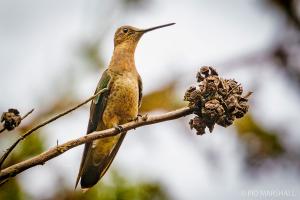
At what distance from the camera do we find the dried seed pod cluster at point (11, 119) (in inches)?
92.9

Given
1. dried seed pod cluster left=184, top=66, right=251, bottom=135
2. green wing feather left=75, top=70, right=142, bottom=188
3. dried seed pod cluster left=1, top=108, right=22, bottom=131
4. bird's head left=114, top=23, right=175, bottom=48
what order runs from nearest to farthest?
1. dried seed pod cluster left=1, top=108, right=22, bottom=131
2. dried seed pod cluster left=184, top=66, right=251, bottom=135
3. green wing feather left=75, top=70, right=142, bottom=188
4. bird's head left=114, top=23, right=175, bottom=48

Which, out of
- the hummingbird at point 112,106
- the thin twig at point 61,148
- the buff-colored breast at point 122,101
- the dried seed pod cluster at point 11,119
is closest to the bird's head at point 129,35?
the hummingbird at point 112,106

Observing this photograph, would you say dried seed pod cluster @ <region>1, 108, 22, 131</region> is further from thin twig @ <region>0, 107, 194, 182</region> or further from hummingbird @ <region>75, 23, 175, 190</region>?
hummingbird @ <region>75, 23, 175, 190</region>

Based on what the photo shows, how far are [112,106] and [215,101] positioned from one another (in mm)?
2203

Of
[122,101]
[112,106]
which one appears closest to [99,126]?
[112,106]

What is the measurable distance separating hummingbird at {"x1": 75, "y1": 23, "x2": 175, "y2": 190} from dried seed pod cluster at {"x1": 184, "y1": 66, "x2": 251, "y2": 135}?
5.89 feet

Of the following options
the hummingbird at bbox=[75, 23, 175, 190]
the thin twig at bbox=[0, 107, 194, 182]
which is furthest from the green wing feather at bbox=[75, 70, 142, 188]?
the thin twig at bbox=[0, 107, 194, 182]

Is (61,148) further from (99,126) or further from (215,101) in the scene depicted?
(99,126)

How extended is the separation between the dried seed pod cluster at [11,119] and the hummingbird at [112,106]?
1.97 metres

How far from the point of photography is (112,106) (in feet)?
15.6

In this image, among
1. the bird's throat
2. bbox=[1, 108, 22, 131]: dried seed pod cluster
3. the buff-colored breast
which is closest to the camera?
bbox=[1, 108, 22, 131]: dried seed pod cluster

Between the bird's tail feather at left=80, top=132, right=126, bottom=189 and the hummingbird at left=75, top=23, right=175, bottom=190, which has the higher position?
the hummingbird at left=75, top=23, right=175, bottom=190

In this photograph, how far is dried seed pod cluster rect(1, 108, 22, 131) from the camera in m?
2.36

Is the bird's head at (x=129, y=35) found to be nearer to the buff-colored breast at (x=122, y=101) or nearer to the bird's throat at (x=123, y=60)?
the bird's throat at (x=123, y=60)
